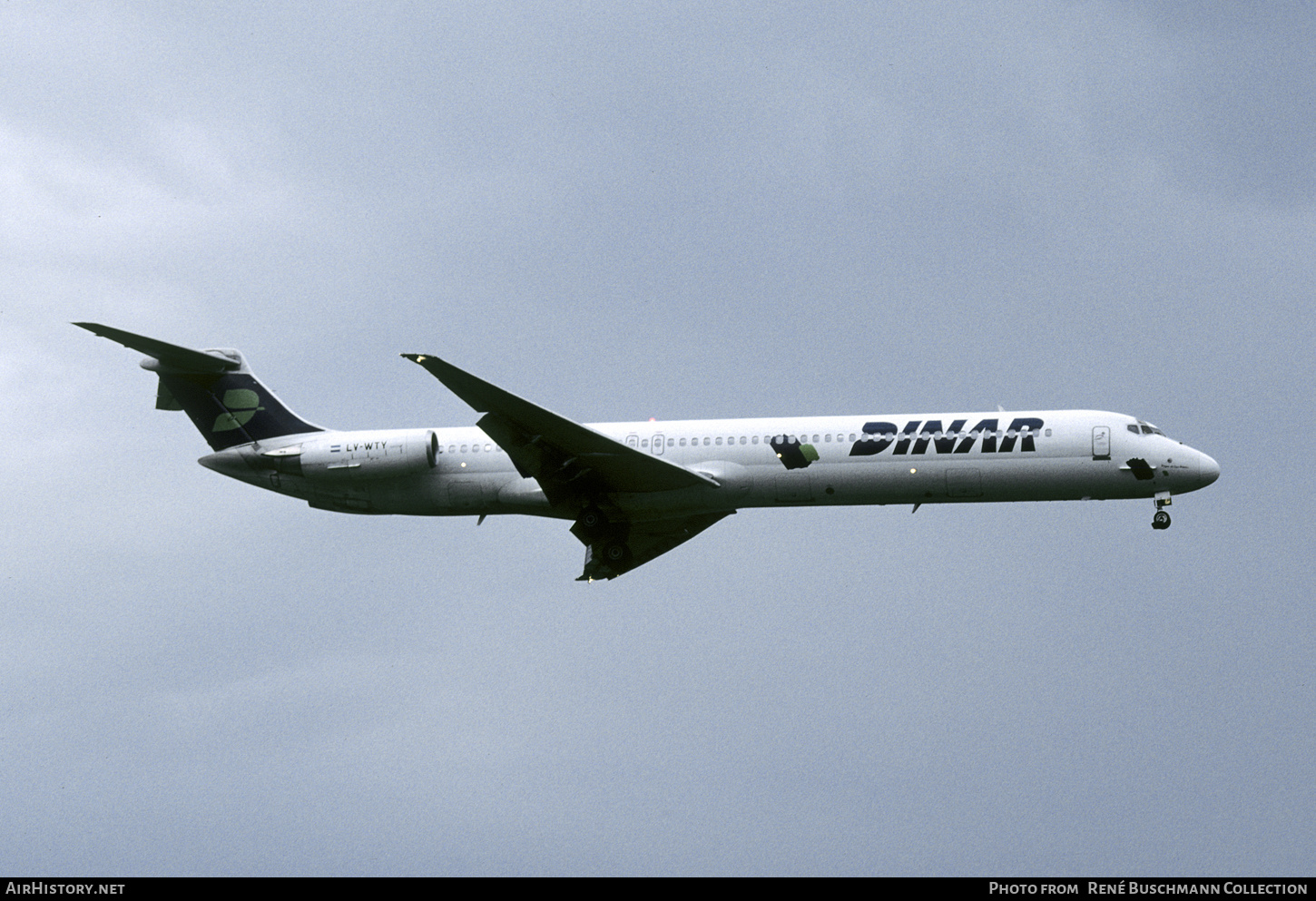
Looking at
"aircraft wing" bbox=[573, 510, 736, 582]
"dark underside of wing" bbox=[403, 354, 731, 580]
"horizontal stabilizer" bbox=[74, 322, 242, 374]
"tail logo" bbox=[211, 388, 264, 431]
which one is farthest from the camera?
"tail logo" bbox=[211, 388, 264, 431]

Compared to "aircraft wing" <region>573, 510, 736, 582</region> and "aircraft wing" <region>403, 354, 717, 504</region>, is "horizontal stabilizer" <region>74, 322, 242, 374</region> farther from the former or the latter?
"aircraft wing" <region>573, 510, 736, 582</region>

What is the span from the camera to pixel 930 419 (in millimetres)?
31984

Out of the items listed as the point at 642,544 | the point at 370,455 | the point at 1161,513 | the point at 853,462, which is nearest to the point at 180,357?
the point at 370,455

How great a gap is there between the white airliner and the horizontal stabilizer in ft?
0.21

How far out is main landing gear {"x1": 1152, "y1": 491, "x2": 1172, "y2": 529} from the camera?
31.8 m

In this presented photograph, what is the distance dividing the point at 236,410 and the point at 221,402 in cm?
42

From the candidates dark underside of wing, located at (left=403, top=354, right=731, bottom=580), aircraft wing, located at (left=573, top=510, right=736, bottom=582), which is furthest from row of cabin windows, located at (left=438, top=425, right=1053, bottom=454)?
aircraft wing, located at (left=573, top=510, right=736, bottom=582)

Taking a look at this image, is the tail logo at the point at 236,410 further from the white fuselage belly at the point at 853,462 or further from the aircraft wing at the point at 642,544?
the aircraft wing at the point at 642,544

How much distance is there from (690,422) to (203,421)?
11.9m

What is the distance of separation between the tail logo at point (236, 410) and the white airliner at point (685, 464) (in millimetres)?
808

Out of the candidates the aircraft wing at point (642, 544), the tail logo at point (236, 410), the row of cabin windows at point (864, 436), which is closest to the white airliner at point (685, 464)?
the row of cabin windows at point (864, 436)
